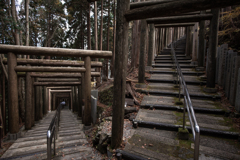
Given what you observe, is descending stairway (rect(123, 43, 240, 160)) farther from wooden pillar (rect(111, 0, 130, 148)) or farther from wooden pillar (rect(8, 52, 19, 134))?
wooden pillar (rect(8, 52, 19, 134))

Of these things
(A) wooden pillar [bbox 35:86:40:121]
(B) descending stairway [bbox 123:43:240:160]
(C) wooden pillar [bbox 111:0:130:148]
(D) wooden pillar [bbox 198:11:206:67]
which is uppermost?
(D) wooden pillar [bbox 198:11:206:67]

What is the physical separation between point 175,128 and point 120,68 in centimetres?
235

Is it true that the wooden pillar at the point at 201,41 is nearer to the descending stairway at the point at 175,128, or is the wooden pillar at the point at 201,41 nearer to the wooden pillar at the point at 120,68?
the descending stairway at the point at 175,128

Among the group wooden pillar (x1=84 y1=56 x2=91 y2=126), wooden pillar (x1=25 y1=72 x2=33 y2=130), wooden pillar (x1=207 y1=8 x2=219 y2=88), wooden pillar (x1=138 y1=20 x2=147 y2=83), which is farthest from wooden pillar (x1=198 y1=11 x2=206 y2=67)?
wooden pillar (x1=25 y1=72 x2=33 y2=130)

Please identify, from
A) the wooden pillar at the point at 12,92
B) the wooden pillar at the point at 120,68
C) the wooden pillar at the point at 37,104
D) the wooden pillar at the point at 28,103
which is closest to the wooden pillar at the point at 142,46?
the wooden pillar at the point at 120,68

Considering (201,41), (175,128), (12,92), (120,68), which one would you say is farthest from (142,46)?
(12,92)

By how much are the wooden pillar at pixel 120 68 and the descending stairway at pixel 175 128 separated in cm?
45

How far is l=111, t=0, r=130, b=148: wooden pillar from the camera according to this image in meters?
3.05

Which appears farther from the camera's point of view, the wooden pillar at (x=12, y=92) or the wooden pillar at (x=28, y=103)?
the wooden pillar at (x=28, y=103)

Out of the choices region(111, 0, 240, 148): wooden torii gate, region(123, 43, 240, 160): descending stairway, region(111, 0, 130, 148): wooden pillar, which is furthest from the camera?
region(111, 0, 130, 148): wooden pillar

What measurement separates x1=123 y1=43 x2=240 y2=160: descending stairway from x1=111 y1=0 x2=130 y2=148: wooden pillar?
447 mm

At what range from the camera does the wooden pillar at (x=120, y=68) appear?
3048mm

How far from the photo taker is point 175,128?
3.71m

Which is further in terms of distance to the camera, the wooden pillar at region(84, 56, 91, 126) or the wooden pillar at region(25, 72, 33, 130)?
the wooden pillar at region(25, 72, 33, 130)
